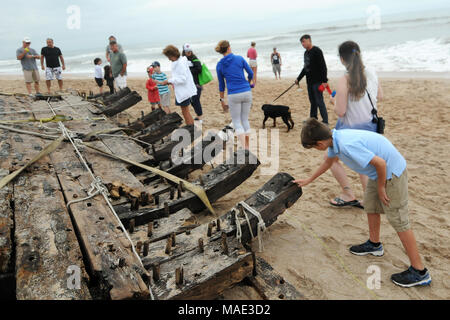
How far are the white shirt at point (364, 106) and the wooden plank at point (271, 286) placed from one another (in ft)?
6.28

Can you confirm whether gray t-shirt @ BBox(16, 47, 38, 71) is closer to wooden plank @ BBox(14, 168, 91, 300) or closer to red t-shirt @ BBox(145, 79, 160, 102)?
red t-shirt @ BBox(145, 79, 160, 102)

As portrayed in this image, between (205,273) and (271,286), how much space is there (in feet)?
1.53

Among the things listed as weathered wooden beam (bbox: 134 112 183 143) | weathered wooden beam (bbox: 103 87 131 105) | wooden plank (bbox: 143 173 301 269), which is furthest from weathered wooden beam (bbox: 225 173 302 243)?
weathered wooden beam (bbox: 103 87 131 105)

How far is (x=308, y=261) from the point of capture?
307 cm

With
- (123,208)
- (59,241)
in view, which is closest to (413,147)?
(123,208)

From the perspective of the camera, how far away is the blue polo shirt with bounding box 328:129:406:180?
7.94 ft

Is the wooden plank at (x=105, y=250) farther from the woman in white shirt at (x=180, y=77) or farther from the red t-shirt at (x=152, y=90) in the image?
the red t-shirt at (x=152, y=90)

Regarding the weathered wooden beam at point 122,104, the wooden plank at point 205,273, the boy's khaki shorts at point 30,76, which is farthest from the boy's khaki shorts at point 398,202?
the boy's khaki shorts at point 30,76

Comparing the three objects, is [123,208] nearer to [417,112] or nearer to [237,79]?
[237,79]

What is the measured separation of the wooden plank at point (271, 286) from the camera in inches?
83.4

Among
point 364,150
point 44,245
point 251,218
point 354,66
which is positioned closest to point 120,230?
point 44,245

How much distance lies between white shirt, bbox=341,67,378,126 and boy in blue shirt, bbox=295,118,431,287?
85 centimetres

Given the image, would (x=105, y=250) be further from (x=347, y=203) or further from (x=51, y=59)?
(x=51, y=59)

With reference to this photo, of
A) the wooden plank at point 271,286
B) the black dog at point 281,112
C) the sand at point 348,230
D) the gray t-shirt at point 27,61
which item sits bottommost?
the sand at point 348,230
